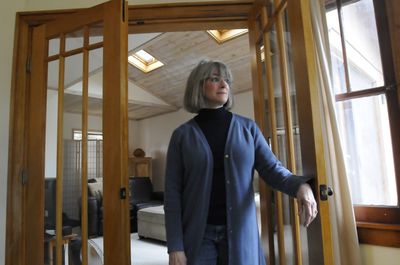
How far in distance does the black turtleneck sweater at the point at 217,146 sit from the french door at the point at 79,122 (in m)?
0.38

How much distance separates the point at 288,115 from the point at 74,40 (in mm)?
1152

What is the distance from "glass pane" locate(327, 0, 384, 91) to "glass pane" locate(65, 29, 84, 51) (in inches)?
49.2

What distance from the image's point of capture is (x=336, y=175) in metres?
1.18

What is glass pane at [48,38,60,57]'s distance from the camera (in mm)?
1618

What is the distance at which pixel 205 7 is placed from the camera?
1650mm

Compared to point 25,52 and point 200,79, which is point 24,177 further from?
point 200,79

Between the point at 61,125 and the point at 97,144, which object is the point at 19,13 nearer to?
the point at 61,125

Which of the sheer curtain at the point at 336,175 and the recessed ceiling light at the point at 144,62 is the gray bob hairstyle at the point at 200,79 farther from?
the recessed ceiling light at the point at 144,62

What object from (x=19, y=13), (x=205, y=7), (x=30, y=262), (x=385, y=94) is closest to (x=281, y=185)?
(x=385, y=94)

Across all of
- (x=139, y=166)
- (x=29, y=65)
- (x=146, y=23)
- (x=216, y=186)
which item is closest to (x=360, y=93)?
(x=216, y=186)

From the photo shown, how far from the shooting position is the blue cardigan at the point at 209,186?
3.47ft

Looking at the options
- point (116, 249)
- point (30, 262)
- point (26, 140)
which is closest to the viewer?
point (116, 249)

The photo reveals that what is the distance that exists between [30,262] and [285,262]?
1255 millimetres

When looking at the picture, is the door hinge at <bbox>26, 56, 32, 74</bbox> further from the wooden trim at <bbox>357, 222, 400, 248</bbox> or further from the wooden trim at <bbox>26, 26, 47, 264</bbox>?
the wooden trim at <bbox>357, 222, 400, 248</bbox>
